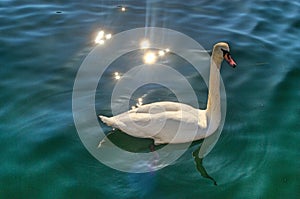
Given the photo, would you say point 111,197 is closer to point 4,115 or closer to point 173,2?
point 4,115

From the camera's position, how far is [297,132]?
325 inches

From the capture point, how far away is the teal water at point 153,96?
6.92 meters

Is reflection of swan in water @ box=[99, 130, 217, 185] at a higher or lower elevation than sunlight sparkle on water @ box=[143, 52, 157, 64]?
lower

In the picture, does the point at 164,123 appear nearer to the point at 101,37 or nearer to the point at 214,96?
the point at 214,96

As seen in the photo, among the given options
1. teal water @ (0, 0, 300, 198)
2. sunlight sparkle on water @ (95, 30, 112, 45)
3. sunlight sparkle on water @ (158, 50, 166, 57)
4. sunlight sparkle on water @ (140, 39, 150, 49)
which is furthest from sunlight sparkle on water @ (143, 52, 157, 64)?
teal water @ (0, 0, 300, 198)

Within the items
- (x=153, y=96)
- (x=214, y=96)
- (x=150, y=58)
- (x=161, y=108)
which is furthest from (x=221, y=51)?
(x=150, y=58)

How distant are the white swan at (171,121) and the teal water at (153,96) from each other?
1.53 feet

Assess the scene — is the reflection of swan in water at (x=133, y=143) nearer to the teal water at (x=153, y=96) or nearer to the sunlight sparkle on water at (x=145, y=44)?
the teal water at (x=153, y=96)

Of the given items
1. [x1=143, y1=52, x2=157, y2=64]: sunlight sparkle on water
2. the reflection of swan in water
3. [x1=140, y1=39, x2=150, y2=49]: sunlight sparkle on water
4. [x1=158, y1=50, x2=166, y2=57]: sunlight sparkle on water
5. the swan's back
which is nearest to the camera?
the swan's back

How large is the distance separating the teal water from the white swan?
18.3 inches

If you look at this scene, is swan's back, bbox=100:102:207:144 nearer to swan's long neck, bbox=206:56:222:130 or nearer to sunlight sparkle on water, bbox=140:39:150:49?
swan's long neck, bbox=206:56:222:130

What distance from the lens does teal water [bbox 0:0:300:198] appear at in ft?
22.7

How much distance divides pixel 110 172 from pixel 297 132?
12.5 ft

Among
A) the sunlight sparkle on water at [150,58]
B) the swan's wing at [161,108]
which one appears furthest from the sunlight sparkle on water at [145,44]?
the swan's wing at [161,108]
